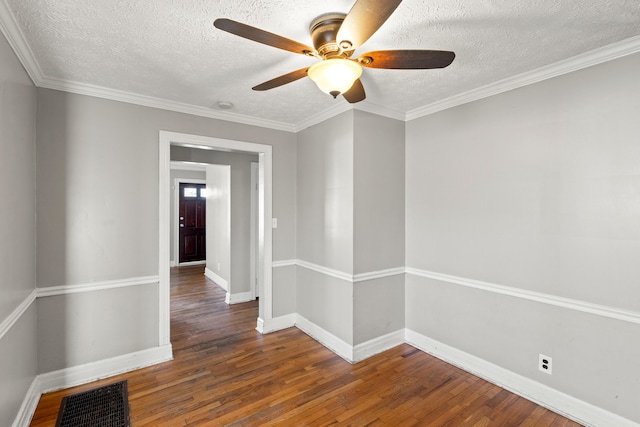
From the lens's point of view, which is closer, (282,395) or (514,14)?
(514,14)

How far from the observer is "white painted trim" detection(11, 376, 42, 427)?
6.36 ft

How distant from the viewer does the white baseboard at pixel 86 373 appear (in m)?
2.14

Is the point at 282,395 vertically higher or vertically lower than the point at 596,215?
lower

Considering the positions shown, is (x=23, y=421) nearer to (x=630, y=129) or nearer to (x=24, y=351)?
(x=24, y=351)

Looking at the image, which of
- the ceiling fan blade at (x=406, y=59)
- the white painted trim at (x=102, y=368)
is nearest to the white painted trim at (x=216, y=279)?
the white painted trim at (x=102, y=368)

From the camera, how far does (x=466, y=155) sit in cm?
278

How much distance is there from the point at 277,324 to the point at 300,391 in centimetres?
125

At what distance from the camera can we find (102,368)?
8.53ft

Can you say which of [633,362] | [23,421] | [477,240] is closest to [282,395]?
[23,421]

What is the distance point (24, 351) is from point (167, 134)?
200cm

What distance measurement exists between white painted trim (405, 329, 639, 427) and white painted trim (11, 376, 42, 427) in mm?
3197

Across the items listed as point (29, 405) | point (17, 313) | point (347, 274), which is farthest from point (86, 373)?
point (347, 274)

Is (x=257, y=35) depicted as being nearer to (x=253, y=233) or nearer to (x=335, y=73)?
(x=335, y=73)

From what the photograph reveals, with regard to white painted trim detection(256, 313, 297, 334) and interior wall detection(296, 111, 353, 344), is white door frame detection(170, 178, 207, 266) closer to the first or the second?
white painted trim detection(256, 313, 297, 334)
